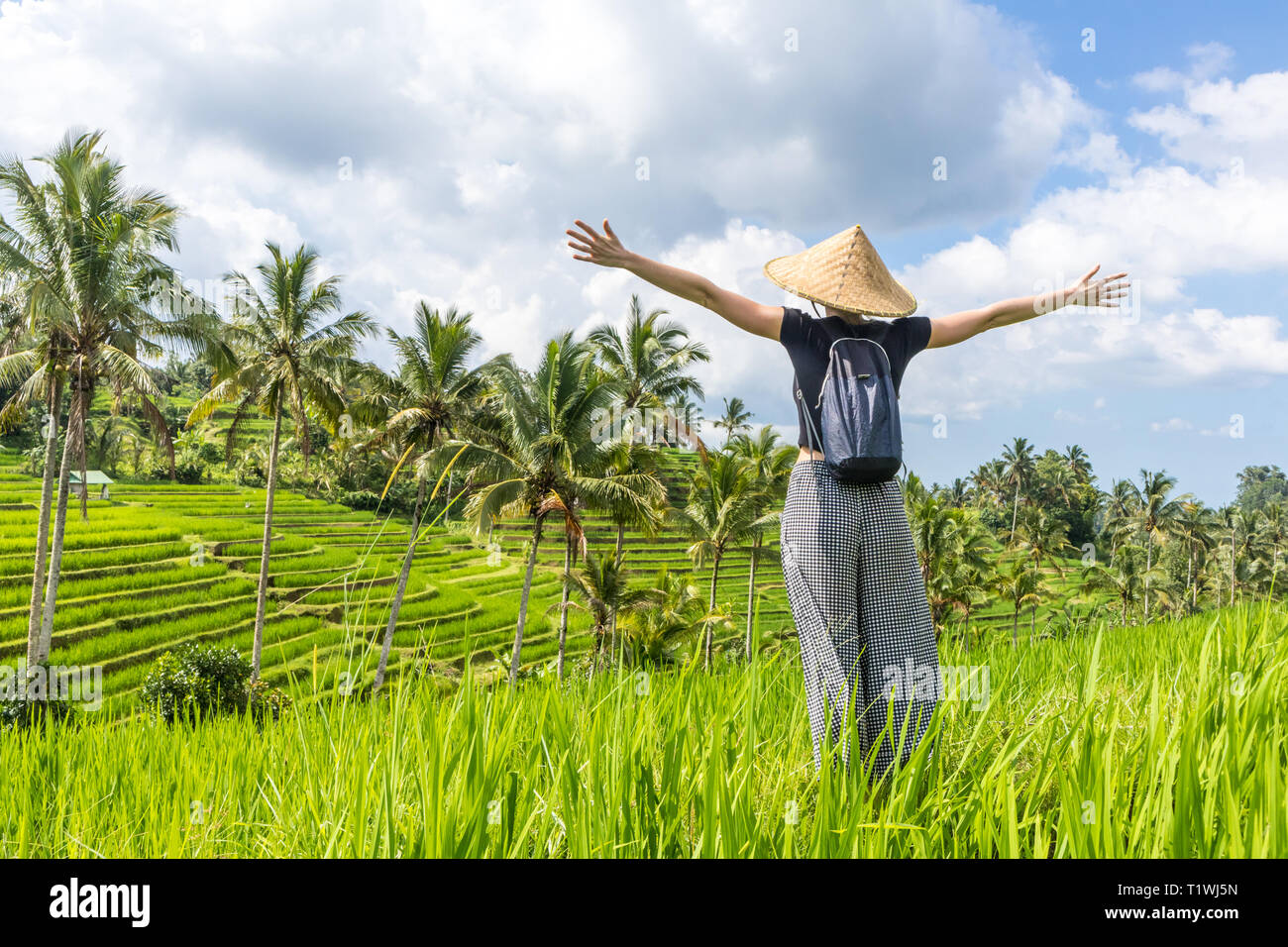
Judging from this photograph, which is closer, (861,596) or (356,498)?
(861,596)

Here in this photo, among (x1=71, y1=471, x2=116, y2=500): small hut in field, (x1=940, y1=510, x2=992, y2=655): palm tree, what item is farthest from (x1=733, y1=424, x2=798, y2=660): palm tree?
(x1=71, y1=471, x2=116, y2=500): small hut in field

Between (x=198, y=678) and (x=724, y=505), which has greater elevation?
(x=724, y=505)

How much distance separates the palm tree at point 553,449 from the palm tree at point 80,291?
8807 millimetres

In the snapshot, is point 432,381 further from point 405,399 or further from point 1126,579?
point 1126,579

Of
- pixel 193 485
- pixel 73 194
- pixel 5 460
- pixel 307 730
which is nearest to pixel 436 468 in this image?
pixel 73 194

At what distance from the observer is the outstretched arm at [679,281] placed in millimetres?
2104

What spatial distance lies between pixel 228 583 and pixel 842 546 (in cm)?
3727

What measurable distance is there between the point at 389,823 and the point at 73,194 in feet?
80.4

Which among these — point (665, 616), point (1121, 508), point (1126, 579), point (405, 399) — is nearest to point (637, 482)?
point (665, 616)

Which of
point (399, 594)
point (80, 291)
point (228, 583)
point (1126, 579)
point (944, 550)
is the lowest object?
point (1126, 579)

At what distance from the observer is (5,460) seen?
4622 cm

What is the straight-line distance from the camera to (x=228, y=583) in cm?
3362

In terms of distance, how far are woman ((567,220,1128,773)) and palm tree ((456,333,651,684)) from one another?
62.6 feet
